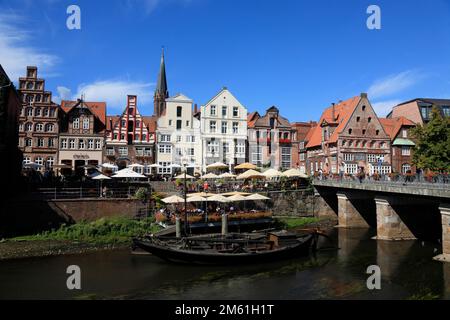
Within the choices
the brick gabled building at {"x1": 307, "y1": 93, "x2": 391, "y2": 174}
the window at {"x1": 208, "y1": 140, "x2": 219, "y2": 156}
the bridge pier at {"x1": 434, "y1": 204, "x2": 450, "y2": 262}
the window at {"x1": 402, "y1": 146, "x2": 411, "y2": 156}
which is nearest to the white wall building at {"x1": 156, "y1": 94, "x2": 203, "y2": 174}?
the window at {"x1": 208, "y1": 140, "x2": 219, "y2": 156}

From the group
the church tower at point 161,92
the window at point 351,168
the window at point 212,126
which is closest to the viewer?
the window at point 351,168

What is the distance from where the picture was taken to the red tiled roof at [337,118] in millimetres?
58688

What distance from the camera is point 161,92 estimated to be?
8006 cm

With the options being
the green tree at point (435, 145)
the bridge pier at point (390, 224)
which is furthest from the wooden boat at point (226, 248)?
the green tree at point (435, 145)

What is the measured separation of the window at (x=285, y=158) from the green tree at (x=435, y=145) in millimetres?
23326

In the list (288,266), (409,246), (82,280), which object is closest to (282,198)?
(409,246)

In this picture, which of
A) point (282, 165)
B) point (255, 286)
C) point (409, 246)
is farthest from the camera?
point (282, 165)

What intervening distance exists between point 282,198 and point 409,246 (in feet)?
54.3

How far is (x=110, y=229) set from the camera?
32750 mm

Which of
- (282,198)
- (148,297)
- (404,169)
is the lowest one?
(148,297)

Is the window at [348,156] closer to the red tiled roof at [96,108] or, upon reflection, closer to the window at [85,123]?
the red tiled roof at [96,108]

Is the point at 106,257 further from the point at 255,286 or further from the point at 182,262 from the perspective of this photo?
the point at 255,286

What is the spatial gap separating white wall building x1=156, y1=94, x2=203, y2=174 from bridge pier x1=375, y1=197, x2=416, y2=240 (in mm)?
28660

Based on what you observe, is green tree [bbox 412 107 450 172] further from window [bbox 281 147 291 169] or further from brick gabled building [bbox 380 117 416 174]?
window [bbox 281 147 291 169]
